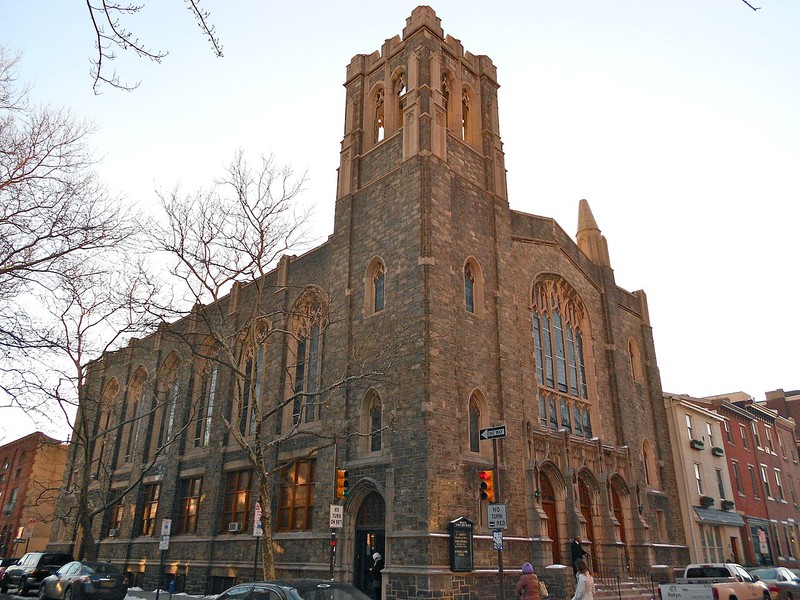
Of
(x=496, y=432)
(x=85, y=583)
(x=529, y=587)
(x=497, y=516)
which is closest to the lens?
(x=529, y=587)

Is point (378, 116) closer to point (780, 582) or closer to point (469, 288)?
point (469, 288)

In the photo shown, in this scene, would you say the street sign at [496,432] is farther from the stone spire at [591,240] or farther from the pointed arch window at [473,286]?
the stone spire at [591,240]

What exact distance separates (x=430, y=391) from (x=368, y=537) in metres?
5.03

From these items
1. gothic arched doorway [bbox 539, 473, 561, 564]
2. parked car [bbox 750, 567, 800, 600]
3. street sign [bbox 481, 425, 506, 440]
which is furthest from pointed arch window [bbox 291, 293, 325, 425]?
parked car [bbox 750, 567, 800, 600]

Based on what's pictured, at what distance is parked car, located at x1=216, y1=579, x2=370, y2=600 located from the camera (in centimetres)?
920

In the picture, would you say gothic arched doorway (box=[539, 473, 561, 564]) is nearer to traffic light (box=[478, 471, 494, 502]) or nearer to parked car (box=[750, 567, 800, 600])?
traffic light (box=[478, 471, 494, 502])

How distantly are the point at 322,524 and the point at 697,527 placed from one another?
19.7m

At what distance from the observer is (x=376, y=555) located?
59.9 feet

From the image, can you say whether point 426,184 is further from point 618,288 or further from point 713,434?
point 713,434

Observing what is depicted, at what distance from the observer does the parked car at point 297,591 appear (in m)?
9.20

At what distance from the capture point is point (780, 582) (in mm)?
21469

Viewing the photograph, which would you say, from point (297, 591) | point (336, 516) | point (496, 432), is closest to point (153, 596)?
point (336, 516)

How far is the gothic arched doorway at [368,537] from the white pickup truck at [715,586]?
26.9 ft

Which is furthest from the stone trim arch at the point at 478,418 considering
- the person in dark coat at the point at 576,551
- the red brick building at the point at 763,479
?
the red brick building at the point at 763,479
